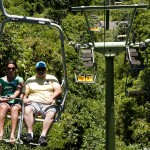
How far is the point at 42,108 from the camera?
5688 mm

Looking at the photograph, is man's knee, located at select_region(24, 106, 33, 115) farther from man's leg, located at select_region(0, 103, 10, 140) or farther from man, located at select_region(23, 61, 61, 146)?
man's leg, located at select_region(0, 103, 10, 140)

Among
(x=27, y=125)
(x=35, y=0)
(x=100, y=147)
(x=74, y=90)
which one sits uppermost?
(x=35, y=0)

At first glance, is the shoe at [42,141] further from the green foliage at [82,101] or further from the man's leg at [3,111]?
the green foliage at [82,101]

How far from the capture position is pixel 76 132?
15.7m

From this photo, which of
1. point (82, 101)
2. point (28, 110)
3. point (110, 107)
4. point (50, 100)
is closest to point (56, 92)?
point (50, 100)

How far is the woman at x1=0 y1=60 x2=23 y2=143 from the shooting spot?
5621 millimetres

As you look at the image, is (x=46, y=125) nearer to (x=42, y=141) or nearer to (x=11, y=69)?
(x=42, y=141)

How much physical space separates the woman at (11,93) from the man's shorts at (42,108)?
0.55 feet

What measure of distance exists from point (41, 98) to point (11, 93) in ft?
1.17

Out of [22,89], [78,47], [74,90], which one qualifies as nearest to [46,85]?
[22,89]

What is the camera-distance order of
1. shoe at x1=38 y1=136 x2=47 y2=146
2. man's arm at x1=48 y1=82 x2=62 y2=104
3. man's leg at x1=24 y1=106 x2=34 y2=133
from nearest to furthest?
shoe at x1=38 y1=136 x2=47 y2=146
man's leg at x1=24 y1=106 x2=34 y2=133
man's arm at x1=48 y1=82 x2=62 y2=104

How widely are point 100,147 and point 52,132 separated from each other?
151 centimetres

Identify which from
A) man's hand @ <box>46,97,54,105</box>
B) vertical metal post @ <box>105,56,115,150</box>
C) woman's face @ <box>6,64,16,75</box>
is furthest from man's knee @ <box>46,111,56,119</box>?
vertical metal post @ <box>105,56,115,150</box>

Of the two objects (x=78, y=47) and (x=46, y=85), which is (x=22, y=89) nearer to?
(x=46, y=85)
